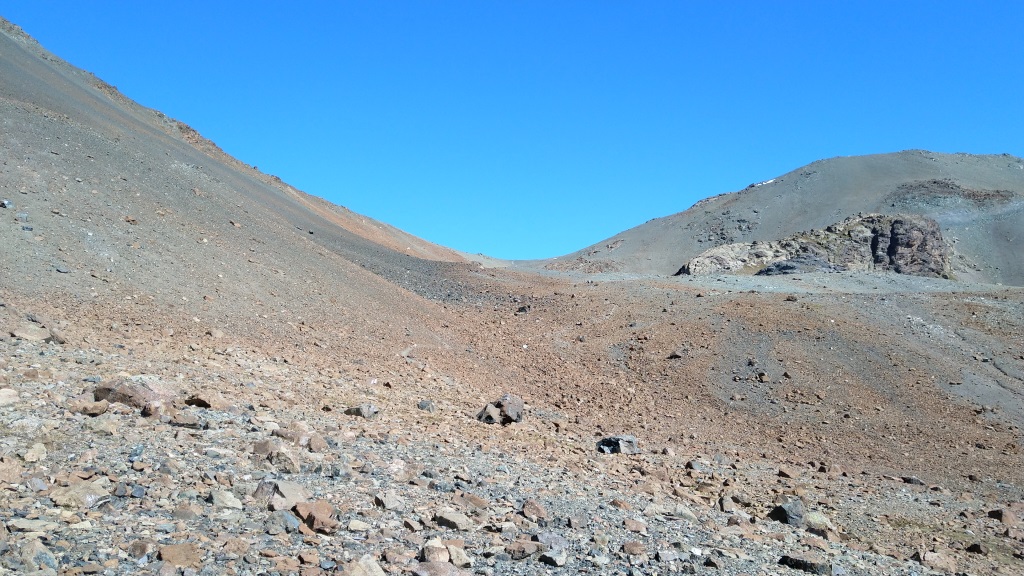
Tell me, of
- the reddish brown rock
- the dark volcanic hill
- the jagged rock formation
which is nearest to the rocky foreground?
the reddish brown rock

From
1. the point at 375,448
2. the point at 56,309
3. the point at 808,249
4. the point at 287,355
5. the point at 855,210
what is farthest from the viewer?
the point at 855,210

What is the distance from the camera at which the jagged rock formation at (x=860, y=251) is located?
36000 mm

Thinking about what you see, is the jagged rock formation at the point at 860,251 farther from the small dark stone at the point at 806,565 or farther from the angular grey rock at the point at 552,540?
the angular grey rock at the point at 552,540

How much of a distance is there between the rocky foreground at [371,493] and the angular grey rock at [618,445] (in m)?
0.03

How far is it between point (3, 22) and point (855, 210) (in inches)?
2239

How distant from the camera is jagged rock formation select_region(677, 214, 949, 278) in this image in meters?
36.0

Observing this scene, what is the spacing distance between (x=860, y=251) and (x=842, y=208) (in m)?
25.4

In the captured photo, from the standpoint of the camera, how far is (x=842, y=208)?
59.4 m

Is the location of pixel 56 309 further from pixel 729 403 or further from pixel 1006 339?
pixel 1006 339

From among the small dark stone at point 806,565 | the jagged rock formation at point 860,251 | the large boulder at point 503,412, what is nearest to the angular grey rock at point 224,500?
the small dark stone at point 806,565

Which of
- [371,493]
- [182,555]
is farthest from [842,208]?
[182,555]

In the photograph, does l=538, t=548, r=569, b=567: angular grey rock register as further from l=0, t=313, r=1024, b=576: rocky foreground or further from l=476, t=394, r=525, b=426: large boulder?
l=476, t=394, r=525, b=426: large boulder

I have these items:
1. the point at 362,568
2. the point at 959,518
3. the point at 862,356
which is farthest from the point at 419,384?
the point at 862,356

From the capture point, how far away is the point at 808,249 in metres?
37.3
